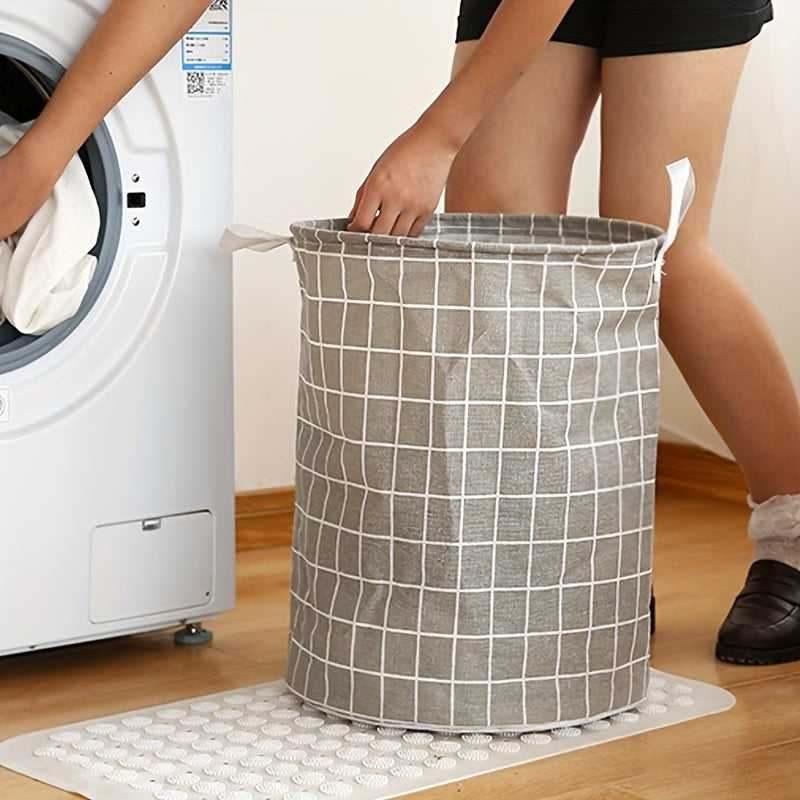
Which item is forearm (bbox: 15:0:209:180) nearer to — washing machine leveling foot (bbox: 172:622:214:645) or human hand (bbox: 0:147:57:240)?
human hand (bbox: 0:147:57:240)

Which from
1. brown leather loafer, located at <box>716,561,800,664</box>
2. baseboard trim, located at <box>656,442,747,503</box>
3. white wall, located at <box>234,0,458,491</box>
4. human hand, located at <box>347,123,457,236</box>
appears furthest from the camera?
baseboard trim, located at <box>656,442,747,503</box>

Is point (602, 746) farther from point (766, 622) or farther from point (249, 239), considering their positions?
point (249, 239)

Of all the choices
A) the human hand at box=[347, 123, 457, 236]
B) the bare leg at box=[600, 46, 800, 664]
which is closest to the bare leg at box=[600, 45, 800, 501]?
the bare leg at box=[600, 46, 800, 664]

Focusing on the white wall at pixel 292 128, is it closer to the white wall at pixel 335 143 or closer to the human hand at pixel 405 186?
the white wall at pixel 335 143

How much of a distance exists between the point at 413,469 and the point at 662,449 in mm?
1218

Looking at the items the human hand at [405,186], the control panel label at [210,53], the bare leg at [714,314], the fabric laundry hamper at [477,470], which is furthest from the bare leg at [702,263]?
the control panel label at [210,53]

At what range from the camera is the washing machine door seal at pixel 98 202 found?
1.46 meters

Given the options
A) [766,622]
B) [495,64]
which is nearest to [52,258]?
[495,64]

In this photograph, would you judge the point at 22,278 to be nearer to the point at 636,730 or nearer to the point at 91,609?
the point at 91,609

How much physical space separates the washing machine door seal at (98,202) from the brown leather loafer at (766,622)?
74 centimetres

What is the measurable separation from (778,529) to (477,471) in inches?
18.0

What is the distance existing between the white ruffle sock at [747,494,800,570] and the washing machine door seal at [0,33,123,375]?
73cm

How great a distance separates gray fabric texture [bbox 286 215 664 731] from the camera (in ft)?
4.30

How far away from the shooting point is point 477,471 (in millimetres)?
1326
